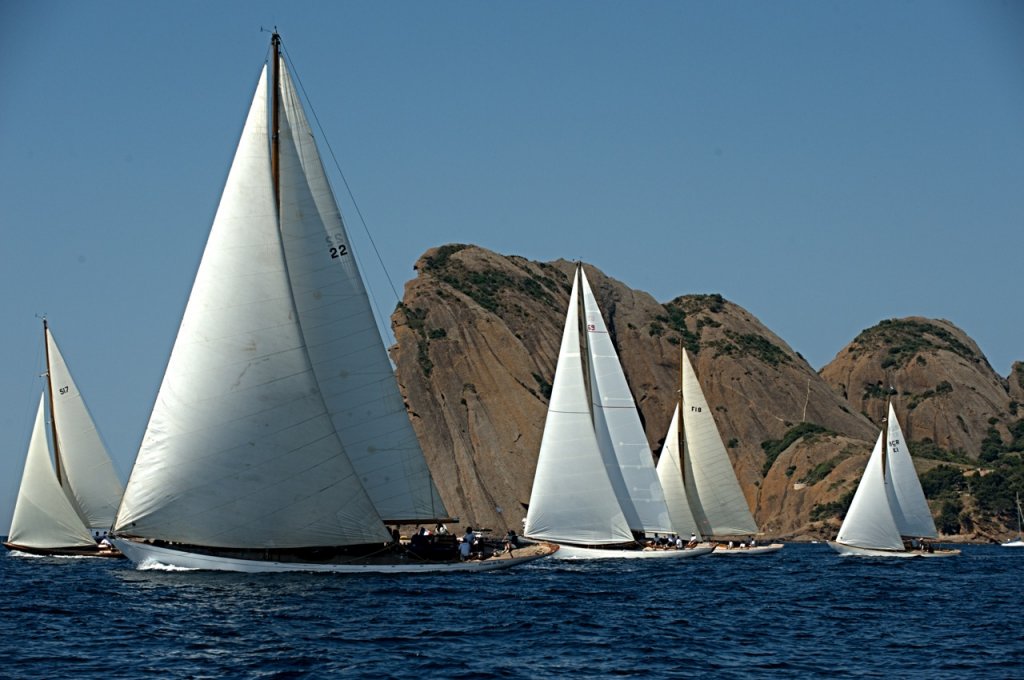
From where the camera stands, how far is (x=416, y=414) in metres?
116

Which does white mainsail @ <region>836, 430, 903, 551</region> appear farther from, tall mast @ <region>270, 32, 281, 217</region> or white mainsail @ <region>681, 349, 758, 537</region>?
tall mast @ <region>270, 32, 281, 217</region>

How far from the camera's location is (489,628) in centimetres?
2753

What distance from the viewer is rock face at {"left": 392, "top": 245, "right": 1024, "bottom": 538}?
11469 cm

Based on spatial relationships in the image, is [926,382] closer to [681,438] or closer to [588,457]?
[681,438]

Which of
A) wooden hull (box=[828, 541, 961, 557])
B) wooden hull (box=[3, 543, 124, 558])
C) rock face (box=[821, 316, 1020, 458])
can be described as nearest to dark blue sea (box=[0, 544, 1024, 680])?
wooden hull (box=[3, 543, 124, 558])

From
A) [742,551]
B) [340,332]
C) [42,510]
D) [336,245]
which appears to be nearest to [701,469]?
[742,551]

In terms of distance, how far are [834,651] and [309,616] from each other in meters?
11.2

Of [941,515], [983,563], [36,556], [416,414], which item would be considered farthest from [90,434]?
[941,515]

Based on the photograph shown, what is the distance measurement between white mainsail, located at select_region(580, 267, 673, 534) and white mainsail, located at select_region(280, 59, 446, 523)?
18063mm

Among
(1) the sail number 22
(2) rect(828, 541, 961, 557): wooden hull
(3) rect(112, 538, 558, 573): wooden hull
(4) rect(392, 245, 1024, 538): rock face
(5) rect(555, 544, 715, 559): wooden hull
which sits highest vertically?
(4) rect(392, 245, 1024, 538): rock face

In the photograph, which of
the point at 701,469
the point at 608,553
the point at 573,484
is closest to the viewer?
the point at 573,484

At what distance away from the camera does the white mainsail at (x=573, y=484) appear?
170ft

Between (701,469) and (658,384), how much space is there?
67.5m

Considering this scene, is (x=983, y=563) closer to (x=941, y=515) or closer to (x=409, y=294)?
(x=941, y=515)
